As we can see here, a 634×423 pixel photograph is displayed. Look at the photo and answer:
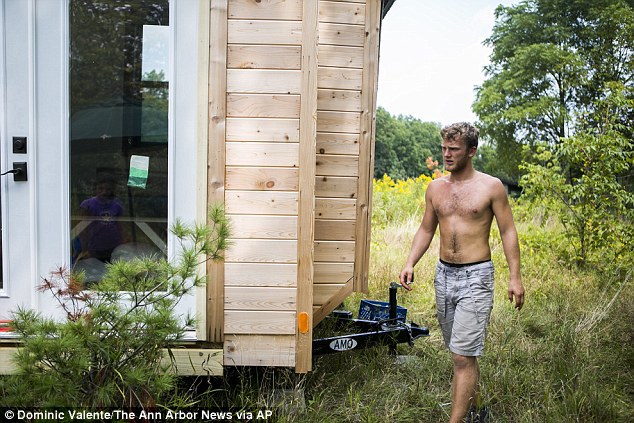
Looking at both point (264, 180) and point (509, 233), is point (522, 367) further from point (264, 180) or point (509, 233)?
point (264, 180)

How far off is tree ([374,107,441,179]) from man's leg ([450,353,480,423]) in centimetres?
3453

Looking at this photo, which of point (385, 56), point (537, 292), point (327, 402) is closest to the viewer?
point (327, 402)

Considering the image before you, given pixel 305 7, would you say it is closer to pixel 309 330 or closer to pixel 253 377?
pixel 309 330

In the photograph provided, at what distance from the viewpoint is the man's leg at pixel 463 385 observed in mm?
3232

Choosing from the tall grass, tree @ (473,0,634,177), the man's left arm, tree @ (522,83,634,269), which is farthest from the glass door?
tree @ (473,0,634,177)

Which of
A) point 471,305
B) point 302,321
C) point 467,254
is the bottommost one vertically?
point 302,321

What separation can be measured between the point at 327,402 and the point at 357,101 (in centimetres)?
201

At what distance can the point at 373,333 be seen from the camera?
445cm

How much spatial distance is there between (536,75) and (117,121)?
28.5m

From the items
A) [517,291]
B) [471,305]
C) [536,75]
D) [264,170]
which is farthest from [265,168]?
[536,75]

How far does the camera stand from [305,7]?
124 inches

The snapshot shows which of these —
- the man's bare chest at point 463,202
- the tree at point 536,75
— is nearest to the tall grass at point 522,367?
the man's bare chest at point 463,202

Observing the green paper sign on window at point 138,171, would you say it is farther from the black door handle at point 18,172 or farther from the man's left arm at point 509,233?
the man's left arm at point 509,233

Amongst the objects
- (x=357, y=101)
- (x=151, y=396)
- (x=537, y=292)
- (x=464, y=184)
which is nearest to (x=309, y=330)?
(x=151, y=396)
